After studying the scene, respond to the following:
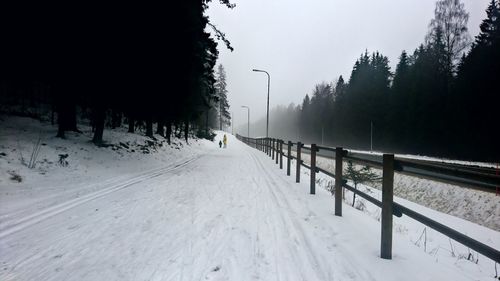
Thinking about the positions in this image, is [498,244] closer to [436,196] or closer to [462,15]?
[436,196]

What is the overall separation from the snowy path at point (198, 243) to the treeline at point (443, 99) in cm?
2794

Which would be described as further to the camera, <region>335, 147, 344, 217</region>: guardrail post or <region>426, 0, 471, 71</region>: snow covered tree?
<region>426, 0, 471, 71</region>: snow covered tree

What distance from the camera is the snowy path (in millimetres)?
3258

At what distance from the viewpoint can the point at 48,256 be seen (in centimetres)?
352

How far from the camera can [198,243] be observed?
407 centimetres

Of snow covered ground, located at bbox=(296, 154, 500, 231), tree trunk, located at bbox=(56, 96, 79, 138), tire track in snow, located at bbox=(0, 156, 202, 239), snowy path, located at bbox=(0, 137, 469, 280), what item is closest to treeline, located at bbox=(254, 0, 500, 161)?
snow covered ground, located at bbox=(296, 154, 500, 231)

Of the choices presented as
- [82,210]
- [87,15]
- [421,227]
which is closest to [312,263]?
[82,210]

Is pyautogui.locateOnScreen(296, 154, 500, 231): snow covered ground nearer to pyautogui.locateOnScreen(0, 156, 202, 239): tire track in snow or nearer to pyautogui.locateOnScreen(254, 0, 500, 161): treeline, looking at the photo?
pyautogui.locateOnScreen(0, 156, 202, 239): tire track in snow

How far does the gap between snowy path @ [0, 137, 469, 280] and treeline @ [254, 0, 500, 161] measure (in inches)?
1100

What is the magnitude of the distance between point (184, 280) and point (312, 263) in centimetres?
149

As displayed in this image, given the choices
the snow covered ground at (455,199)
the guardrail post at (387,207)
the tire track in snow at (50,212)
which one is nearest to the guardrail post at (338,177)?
the guardrail post at (387,207)

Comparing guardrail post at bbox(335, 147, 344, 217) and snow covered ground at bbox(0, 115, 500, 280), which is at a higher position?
guardrail post at bbox(335, 147, 344, 217)

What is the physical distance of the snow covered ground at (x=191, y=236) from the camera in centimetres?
330

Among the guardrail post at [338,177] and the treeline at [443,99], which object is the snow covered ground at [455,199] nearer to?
the guardrail post at [338,177]
